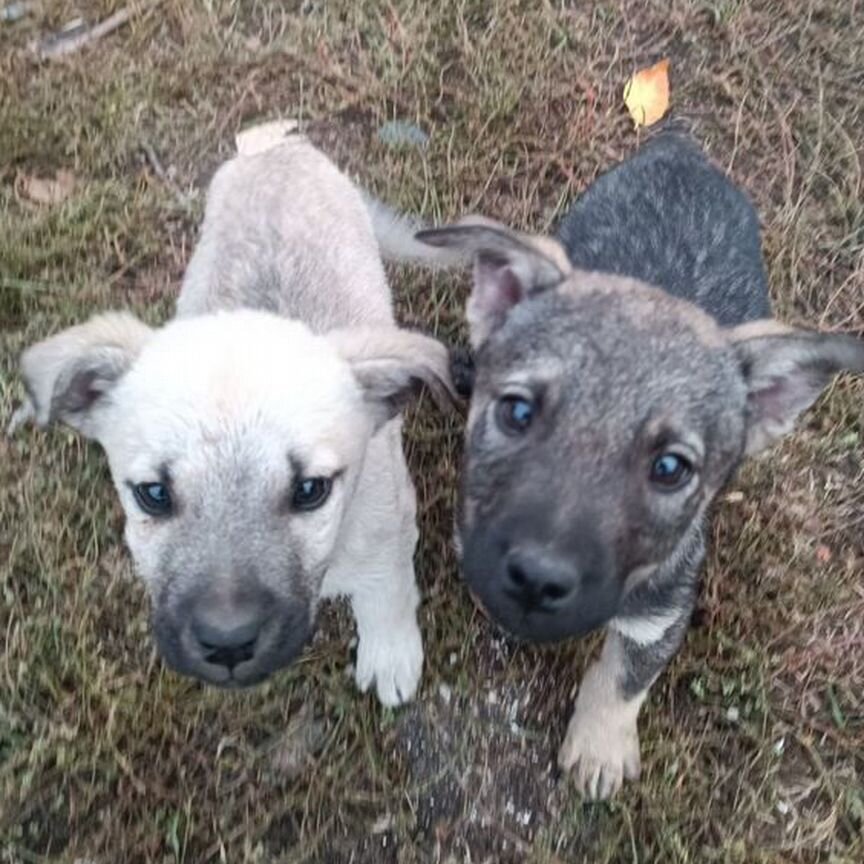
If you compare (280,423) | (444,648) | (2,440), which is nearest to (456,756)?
(444,648)

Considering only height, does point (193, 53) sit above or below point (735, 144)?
above

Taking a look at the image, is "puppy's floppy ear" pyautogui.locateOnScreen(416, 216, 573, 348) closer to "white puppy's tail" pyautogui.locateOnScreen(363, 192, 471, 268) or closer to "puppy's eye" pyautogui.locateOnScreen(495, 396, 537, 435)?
"puppy's eye" pyautogui.locateOnScreen(495, 396, 537, 435)

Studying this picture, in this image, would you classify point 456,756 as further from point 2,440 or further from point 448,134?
point 448,134

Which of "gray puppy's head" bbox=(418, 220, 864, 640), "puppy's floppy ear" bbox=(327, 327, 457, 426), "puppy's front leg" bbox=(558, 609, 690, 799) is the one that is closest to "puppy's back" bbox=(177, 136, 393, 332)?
"puppy's floppy ear" bbox=(327, 327, 457, 426)

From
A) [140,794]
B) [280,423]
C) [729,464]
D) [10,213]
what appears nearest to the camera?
[280,423]

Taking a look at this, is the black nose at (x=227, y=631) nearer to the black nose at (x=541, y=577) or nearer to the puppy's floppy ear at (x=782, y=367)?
the black nose at (x=541, y=577)

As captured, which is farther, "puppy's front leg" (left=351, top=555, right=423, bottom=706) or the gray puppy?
"puppy's front leg" (left=351, top=555, right=423, bottom=706)

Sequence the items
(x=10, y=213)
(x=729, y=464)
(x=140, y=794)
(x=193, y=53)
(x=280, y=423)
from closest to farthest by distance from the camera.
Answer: (x=280, y=423) → (x=729, y=464) → (x=140, y=794) → (x=10, y=213) → (x=193, y=53)
